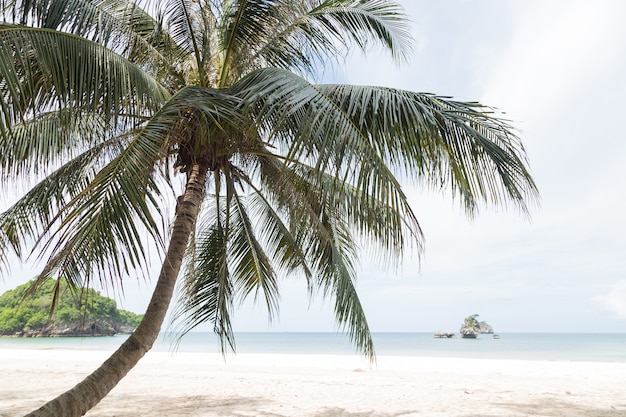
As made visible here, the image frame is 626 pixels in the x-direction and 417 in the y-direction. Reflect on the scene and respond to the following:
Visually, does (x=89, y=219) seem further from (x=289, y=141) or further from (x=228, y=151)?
(x=289, y=141)

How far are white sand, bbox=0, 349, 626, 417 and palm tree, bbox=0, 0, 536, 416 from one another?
1.45 m

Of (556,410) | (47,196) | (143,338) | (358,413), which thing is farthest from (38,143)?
(556,410)

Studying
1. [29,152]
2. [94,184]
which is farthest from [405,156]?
[29,152]

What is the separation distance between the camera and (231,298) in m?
5.69

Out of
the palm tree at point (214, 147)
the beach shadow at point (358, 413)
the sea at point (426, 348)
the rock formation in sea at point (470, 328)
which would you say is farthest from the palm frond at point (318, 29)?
the rock formation in sea at point (470, 328)

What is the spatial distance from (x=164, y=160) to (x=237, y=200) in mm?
1405

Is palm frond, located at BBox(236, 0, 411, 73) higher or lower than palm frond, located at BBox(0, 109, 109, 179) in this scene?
higher

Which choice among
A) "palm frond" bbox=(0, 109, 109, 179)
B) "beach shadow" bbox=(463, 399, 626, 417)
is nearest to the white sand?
"beach shadow" bbox=(463, 399, 626, 417)

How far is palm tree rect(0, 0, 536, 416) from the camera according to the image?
A: 3.01m

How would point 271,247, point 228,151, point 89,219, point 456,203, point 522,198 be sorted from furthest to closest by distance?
1. point 271,247
2. point 228,151
3. point 456,203
4. point 522,198
5. point 89,219

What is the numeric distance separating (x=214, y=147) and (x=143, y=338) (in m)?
1.69

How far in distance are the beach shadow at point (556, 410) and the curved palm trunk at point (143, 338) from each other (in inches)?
155

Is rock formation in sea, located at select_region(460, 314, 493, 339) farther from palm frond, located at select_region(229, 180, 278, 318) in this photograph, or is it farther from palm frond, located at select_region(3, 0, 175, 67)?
palm frond, located at select_region(3, 0, 175, 67)

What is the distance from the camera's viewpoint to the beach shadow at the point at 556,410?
5.94 metres
